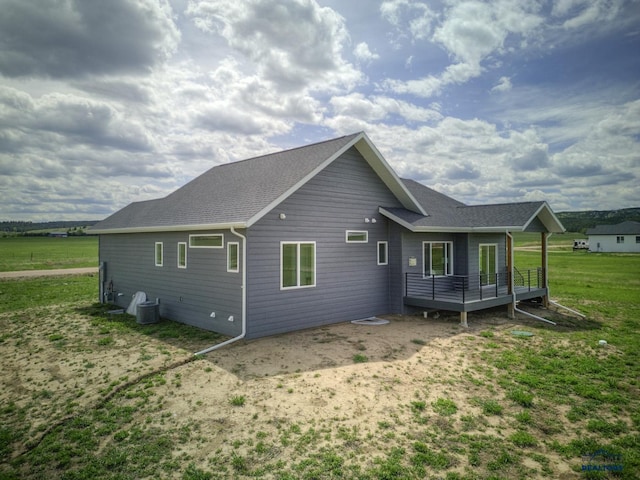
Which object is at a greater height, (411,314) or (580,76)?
(580,76)

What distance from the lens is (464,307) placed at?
12.1 metres

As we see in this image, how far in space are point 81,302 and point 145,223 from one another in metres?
6.35

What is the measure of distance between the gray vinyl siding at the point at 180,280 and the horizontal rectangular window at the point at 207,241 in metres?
0.13

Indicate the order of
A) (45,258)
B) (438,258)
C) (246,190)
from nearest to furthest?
(246,190) < (438,258) < (45,258)

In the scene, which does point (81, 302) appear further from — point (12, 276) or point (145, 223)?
point (12, 276)

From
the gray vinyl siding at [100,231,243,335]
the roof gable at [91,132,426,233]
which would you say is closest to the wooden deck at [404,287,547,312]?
the roof gable at [91,132,426,233]

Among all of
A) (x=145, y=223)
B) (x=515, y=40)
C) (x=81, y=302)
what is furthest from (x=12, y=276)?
(x=515, y=40)

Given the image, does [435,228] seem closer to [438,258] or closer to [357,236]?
[438,258]

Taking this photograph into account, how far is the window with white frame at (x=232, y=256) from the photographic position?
10.2 meters

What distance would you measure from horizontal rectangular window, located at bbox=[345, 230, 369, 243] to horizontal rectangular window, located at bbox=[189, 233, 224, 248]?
4.27m

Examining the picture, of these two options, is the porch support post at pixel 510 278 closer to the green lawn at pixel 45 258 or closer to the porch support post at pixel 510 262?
the porch support post at pixel 510 262

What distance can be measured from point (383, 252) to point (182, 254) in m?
7.25

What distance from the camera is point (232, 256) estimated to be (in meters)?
10.3

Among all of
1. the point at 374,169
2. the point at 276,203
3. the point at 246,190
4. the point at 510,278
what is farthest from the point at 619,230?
the point at 276,203
